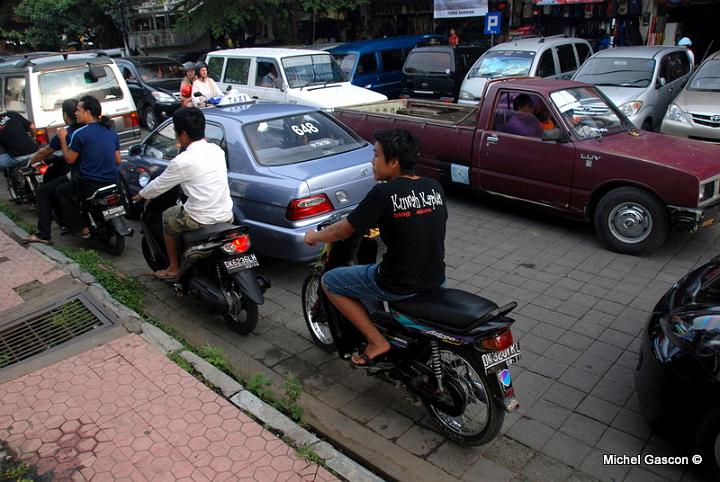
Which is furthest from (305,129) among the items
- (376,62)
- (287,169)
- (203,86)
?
(376,62)

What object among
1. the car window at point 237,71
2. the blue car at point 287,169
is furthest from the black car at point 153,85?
the blue car at point 287,169

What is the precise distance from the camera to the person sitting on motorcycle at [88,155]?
6012mm

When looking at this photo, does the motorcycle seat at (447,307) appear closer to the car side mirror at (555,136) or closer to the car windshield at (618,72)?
the car side mirror at (555,136)

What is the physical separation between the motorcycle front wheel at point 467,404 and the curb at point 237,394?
1.81ft

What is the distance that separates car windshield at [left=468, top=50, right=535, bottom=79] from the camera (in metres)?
11.2

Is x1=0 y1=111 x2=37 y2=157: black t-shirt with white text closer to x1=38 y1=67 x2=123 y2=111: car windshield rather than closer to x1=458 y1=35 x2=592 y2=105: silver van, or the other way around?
x1=38 y1=67 x2=123 y2=111: car windshield

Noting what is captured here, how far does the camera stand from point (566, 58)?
1193cm

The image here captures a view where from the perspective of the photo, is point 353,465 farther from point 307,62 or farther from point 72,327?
point 307,62

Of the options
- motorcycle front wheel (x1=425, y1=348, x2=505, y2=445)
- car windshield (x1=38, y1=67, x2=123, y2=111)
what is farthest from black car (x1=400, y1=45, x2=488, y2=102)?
motorcycle front wheel (x1=425, y1=348, x2=505, y2=445)

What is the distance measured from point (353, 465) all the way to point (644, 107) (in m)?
8.49

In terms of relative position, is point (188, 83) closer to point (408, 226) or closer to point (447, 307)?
point (408, 226)

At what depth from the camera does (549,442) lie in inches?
137

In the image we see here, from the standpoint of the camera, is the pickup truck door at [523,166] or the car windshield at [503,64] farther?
the car windshield at [503,64]

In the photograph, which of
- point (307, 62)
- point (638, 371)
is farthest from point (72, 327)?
point (307, 62)
